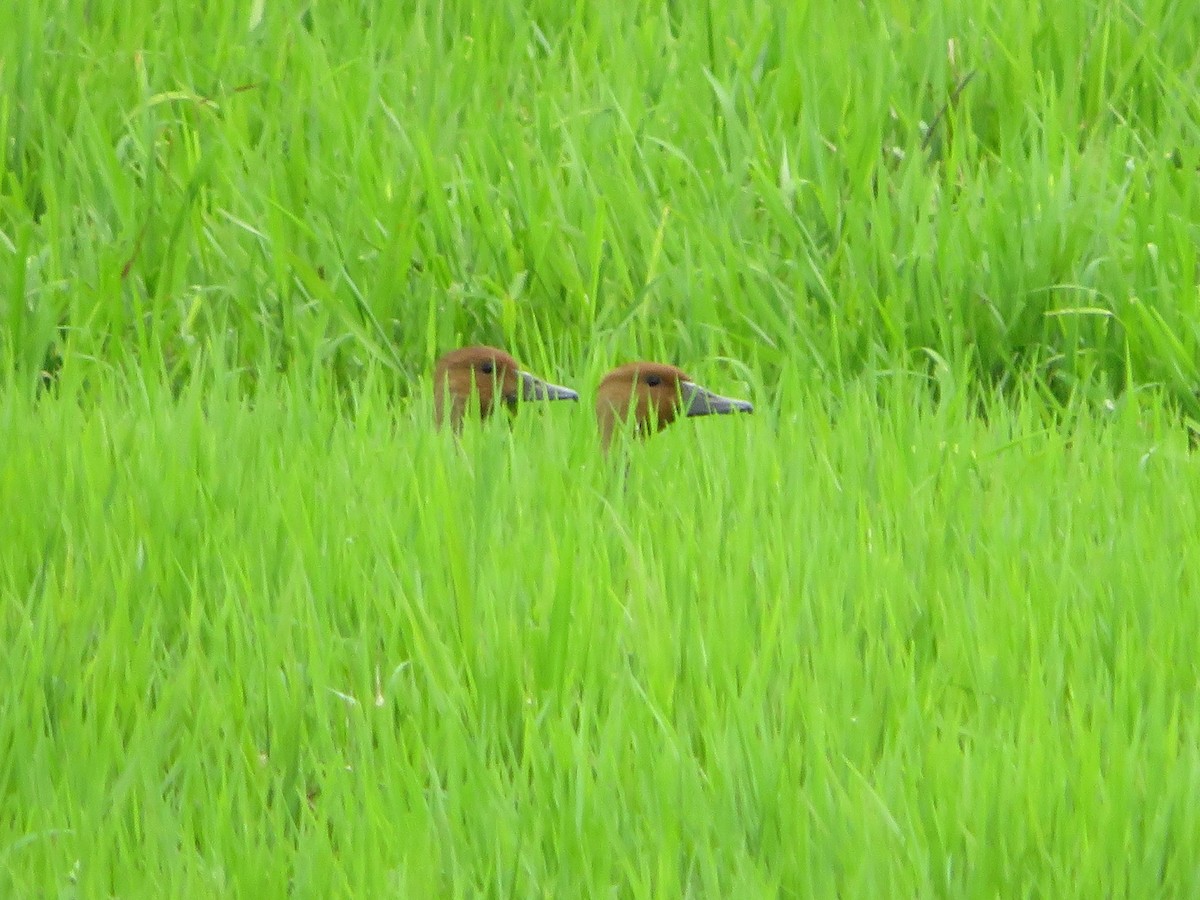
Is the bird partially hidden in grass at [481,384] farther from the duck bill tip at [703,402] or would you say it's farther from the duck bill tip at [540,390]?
the duck bill tip at [703,402]

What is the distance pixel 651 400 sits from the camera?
410cm

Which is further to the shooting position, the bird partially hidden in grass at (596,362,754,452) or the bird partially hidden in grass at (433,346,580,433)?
the bird partially hidden in grass at (433,346,580,433)

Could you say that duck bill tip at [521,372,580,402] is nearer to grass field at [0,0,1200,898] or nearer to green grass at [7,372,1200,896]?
grass field at [0,0,1200,898]

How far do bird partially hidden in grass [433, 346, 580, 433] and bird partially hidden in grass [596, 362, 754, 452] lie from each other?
9 cm

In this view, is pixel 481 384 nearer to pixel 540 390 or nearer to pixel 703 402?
pixel 540 390

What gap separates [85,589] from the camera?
3.22 m

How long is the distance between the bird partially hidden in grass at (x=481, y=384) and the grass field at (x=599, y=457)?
0.08m

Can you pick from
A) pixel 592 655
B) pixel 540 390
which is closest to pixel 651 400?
pixel 540 390

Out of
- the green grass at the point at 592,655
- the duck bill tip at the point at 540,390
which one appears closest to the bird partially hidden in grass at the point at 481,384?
the duck bill tip at the point at 540,390

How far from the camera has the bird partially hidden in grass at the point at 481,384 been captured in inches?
165

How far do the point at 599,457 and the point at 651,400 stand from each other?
29cm

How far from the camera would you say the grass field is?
8.35 ft

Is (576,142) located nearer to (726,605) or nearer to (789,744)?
(726,605)

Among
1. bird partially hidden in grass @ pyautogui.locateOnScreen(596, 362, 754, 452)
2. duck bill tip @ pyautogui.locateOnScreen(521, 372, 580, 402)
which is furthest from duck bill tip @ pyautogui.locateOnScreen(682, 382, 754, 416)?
duck bill tip @ pyautogui.locateOnScreen(521, 372, 580, 402)
